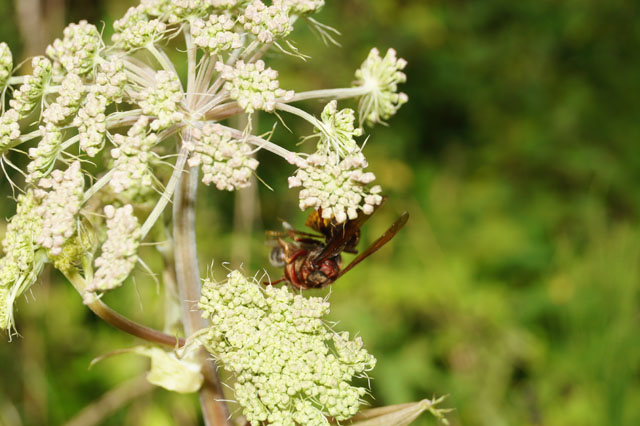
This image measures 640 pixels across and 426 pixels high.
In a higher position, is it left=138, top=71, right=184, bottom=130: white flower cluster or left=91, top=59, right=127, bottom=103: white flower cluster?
left=91, top=59, right=127, bottom=103: white flower cluster

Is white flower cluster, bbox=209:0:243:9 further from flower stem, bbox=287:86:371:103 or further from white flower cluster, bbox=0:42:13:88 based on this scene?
white flower cluster, bbox=0:42:13:88

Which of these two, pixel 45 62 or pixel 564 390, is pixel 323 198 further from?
pixel 564 390

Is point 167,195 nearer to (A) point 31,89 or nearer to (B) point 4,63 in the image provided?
(A) point 31,89

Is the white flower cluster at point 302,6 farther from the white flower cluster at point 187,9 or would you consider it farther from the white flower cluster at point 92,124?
the white flower cluster at point 92,124

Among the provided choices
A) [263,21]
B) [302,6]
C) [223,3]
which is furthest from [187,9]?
[302,6]

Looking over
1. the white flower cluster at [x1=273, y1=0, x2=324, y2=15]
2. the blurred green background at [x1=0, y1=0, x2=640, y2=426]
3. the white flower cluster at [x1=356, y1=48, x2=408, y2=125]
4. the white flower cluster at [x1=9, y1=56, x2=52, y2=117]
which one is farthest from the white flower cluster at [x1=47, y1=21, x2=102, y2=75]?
the blurred green background at [x1=0, y1=0, x2=640, y2=426]
